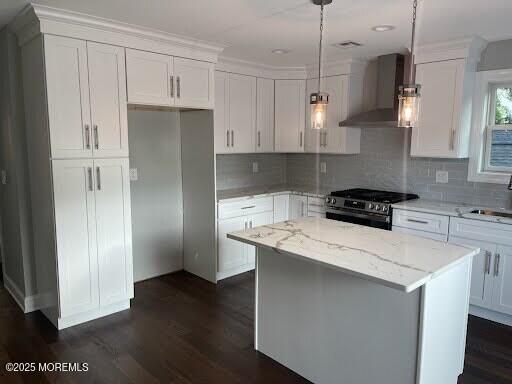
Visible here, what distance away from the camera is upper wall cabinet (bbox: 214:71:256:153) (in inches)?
164

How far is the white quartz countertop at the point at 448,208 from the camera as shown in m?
3.23

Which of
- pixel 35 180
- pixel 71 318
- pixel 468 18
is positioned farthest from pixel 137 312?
pixel 468 18

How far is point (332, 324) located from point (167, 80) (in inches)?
94.6

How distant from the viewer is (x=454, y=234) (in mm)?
3406

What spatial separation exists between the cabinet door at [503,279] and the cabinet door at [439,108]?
94 cm

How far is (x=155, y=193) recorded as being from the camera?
418 cm

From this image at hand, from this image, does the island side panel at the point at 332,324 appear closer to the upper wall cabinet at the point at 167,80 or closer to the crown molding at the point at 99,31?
the upper wall cabinet at the point at 167,80

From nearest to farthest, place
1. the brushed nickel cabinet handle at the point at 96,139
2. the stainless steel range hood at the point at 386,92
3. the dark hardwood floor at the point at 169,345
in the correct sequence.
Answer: the dark hardwood floor at the point at 169,345 < the brushed nickel cabinet handle at the point at 96,139 < the stainless steel range hood at the point at 386,92

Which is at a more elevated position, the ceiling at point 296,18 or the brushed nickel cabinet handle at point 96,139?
the ceiling at point 296,18

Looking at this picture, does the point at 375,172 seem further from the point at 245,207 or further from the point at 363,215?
the point at 245,207

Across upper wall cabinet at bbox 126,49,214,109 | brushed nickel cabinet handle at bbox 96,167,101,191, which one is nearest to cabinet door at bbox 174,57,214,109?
upper wall cabinet at bbox 126,49,214,109

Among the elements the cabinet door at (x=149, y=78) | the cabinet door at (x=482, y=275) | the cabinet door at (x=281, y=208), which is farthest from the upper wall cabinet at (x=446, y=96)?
the cabinet door at (x=149, y=78)

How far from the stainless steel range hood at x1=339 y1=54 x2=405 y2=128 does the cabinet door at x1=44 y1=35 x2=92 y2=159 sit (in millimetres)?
2533

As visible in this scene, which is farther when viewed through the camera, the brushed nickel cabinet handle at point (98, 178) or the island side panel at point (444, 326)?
the brushed nickel cabinet handle at point (98, 178)
